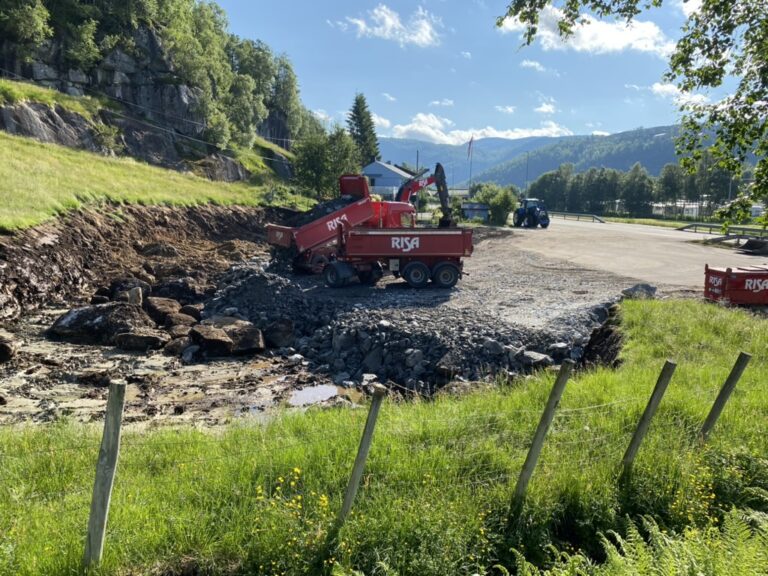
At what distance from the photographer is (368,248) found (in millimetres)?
16906

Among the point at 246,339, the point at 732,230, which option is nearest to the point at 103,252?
the point at 246,339

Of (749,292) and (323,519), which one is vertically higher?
(749,292)

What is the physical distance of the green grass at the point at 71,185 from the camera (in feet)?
57.2

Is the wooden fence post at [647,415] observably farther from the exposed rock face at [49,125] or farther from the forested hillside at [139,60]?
the forested hillside at [139,60]

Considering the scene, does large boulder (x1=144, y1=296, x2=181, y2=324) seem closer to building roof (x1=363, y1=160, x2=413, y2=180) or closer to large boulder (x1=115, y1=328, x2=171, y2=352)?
large boulder (x1=115, y1=328, x2=171, y2=352)

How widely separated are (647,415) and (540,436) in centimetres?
110

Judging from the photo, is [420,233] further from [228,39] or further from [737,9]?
[228,39]

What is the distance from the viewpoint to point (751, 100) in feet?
15.6

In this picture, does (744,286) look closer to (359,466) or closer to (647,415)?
(647,415)

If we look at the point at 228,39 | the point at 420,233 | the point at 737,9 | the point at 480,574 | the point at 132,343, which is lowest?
the point at 132,343

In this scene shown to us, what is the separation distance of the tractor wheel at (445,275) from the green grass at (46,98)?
2805 centimetres

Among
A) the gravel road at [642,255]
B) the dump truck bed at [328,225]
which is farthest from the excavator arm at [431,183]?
the gravel road at [642,255]

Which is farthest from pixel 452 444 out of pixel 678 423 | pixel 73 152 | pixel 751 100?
pixel 73 152

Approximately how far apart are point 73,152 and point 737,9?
1274 inches
